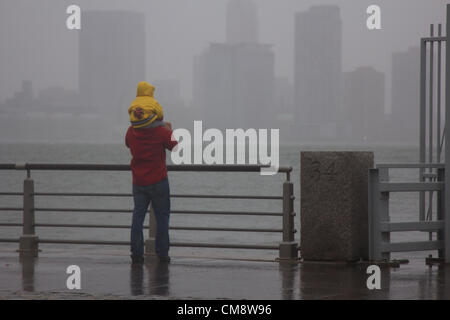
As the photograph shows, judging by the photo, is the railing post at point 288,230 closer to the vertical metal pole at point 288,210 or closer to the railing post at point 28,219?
the vertical metal pole at point 288,210

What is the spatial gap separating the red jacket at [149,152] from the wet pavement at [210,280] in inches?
41.4

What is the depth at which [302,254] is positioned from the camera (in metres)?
11.2

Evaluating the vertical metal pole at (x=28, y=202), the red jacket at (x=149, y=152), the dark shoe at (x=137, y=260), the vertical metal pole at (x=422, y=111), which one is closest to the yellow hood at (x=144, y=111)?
the red jacket at (x=149, y=152)

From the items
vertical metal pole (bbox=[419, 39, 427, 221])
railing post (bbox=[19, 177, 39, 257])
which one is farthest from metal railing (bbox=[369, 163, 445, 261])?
railing post (bbox=[19, 177, 39, 257])

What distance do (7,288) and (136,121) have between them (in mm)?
2933

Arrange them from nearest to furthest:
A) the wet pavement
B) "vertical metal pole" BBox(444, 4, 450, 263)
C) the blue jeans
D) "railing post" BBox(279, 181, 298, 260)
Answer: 1. the wet pavement
2. "vertical metal pole" BBox(444, 4, 450, 263)
3. the blue jeans
4. "railing post" BBox(279, 181, 298, 260)

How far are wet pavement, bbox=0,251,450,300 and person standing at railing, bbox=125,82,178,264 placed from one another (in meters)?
0.56

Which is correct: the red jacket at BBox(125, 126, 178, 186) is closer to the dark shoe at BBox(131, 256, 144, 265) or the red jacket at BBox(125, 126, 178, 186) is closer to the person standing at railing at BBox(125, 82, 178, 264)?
the person standing at railing at BBox(125, 82, 178, 264)

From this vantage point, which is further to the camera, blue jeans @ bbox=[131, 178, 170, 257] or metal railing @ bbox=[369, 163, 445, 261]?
blue jeans @ bbox=[131, 178, 170, 257]

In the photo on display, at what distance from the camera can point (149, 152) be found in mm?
11031

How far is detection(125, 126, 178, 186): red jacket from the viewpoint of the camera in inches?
434

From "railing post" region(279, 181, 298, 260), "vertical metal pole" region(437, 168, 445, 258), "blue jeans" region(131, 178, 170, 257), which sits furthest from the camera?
"railing post" region(279, 181, 298, 260)

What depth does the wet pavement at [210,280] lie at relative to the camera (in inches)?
328

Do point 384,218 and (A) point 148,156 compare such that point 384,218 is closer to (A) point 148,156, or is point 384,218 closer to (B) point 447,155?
(B) point 447,155
